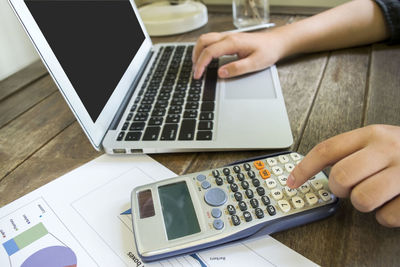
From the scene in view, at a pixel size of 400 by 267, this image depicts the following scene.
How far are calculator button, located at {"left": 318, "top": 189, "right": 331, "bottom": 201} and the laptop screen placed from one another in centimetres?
28

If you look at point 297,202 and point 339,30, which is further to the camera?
point 339,30

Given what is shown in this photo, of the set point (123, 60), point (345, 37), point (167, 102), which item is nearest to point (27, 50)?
point (123, 60)

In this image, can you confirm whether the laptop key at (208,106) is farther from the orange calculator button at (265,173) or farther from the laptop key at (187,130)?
the orange calculator button at (265,173)

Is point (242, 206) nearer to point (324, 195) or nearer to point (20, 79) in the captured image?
point (324, 195)

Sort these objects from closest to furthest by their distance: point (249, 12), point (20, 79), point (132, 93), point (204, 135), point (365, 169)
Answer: point (365, 169)
point (204, 135)
point (132, 93)
point (20, 79)
point (249, 12)

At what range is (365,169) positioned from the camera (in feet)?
0.92

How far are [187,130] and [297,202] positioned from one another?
17cm

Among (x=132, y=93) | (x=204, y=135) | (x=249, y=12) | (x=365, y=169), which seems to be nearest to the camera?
(x=365, y=169)

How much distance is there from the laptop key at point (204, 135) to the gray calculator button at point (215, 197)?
0.29ft

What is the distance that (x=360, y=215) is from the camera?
0.30 metres

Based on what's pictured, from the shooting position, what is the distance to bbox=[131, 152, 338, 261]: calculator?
278 mm

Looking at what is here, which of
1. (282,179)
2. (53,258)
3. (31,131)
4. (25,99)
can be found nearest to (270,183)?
(282,179)

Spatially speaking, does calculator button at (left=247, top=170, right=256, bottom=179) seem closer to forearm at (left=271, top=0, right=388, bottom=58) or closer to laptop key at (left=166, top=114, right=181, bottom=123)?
laptop key at (left=166, top=114, right=181, bottom=123)

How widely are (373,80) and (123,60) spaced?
16.0 inches
